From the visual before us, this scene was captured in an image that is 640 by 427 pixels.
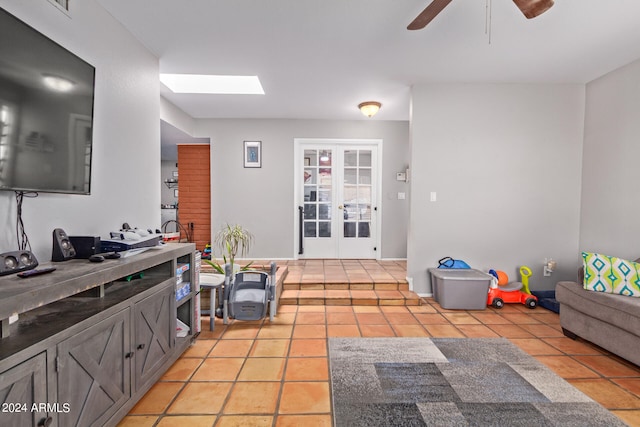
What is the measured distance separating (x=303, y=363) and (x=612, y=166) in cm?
368

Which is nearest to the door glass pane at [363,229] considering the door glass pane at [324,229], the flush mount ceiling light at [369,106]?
the door glass pane at [324,229]

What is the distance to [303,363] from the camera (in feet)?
7.46

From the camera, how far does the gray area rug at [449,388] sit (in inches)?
66.2

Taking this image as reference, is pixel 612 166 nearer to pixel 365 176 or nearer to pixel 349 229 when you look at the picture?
pixel 365 176

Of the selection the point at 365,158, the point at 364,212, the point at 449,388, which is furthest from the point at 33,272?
the point at 365,158

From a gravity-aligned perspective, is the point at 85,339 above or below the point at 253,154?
below

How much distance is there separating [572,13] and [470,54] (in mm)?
787

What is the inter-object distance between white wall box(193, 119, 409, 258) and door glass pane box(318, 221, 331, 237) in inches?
17.8

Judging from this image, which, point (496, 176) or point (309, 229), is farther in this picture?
point (309, 229)

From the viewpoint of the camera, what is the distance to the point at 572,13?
7.36 feet

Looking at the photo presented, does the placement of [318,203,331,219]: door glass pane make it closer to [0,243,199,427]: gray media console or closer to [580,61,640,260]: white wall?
[0,243,199,427]: gray media console

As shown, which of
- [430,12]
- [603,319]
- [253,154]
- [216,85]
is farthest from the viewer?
[253,154]

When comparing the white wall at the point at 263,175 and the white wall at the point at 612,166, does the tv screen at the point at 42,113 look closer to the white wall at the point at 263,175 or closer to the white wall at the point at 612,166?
the white wall at the point at 263,175

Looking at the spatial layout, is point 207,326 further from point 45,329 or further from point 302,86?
point 302,86
